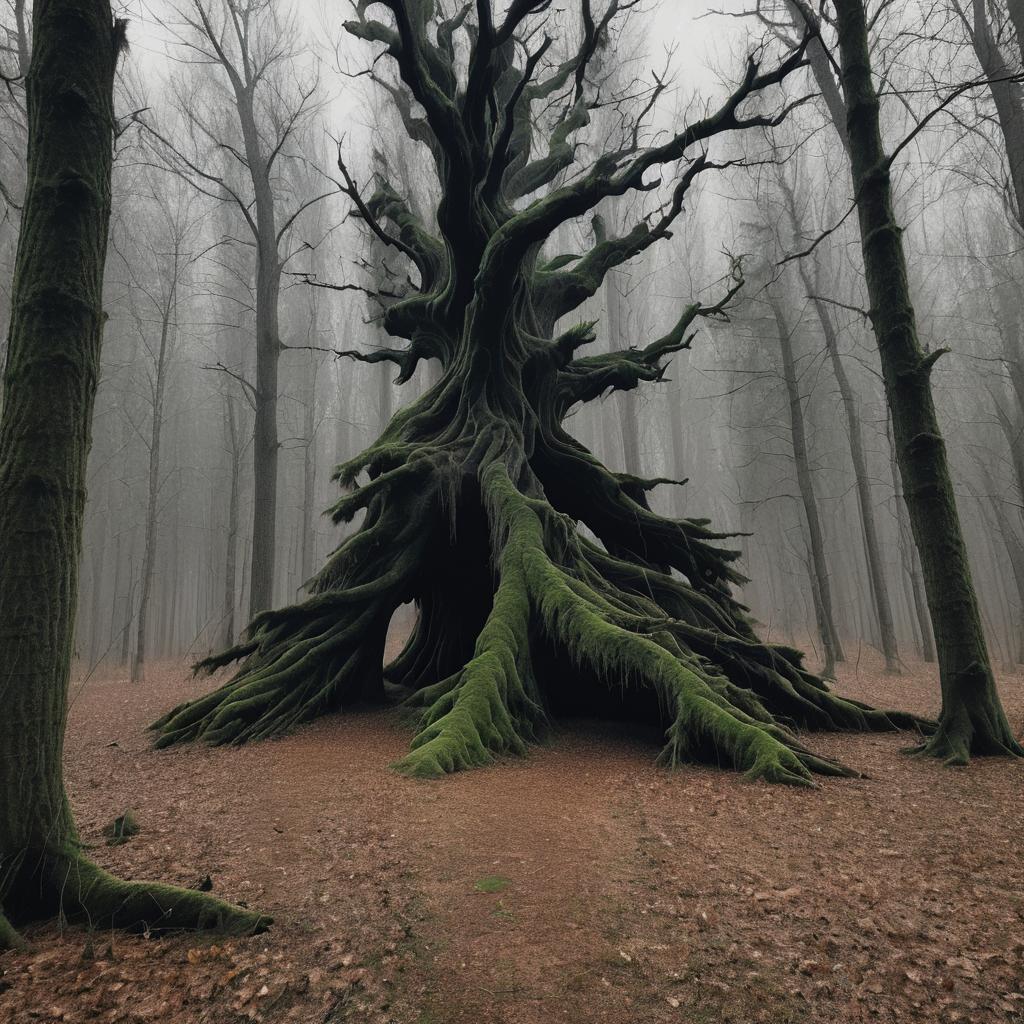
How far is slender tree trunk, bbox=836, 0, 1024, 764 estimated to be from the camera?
488 centimetres

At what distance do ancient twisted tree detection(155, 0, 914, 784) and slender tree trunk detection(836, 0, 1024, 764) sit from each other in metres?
1.15

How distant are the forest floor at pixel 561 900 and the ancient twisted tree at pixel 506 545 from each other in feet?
2.73

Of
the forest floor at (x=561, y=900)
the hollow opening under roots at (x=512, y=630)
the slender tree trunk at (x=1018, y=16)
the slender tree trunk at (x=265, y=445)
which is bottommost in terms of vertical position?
the forest floor at (x=561, y=900)

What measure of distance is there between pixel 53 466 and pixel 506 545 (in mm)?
4573

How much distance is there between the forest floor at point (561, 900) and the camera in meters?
1.82

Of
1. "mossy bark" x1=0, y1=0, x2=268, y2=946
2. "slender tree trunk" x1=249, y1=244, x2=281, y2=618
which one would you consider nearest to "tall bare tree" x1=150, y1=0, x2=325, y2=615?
"slender tree trunk" x1=249, y1=244, x2=281, y2=618

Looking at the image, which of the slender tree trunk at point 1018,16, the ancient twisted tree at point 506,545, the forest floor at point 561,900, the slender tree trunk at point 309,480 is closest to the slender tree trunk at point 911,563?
the slender tree trunk at point 1018,16

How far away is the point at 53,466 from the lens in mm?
2459

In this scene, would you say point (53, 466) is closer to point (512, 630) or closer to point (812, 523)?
point (512, 630)

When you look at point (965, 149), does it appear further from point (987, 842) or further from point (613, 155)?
point (987, 842)

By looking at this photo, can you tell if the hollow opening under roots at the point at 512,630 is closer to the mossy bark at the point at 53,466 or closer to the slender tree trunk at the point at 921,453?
the slender tree trunk at the point at 921,453

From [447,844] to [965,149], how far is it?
15.2 metres

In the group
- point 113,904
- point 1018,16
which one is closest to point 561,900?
point 113,904

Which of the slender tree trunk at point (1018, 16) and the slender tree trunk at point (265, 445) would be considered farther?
the slender tree trunk at point (265, 445)
